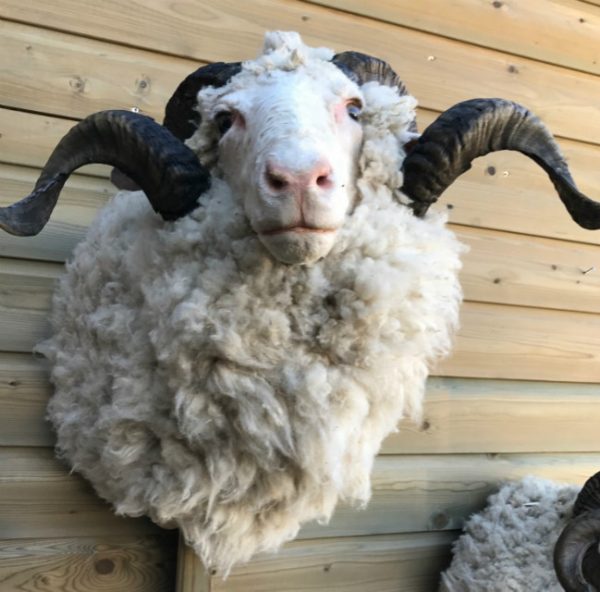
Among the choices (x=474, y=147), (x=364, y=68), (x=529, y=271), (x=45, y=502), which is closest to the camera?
(x=474, y=147)

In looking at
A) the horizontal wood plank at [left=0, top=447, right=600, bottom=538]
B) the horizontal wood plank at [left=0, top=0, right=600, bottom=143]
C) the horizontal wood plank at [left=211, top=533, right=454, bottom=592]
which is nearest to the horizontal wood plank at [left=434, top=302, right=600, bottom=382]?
the horizontal wood plank at [left=0, top=447, right=600, bottom=538]

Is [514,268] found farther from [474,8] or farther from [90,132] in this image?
[90,132]

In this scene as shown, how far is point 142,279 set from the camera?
131 cm

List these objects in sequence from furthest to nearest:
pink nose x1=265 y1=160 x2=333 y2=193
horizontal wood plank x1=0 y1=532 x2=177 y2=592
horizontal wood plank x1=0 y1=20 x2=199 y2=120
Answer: horizontal wood plank x1=0 y1=20 x2=199 y2=120, horizontal wood plank x1=0 y1=532 x2=177 y2=592, pink nose x1=265 y1=160 x2=333 y2=193

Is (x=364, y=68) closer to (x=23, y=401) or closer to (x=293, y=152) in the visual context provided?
(x=293, y=152)

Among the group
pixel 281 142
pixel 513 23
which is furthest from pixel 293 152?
pixel 513 23

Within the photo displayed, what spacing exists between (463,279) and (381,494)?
0.74 meters

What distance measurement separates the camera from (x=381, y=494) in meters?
1.99

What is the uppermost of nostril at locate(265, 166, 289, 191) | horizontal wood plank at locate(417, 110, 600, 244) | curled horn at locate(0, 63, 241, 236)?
nostril at locate(265, 166, 289, 191)

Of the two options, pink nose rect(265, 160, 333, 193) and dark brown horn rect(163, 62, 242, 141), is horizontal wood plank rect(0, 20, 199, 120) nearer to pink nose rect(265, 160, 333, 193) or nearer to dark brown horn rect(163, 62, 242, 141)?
dark brown horn rect(163, 62, 242, 141)

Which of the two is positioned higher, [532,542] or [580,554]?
[580,554]

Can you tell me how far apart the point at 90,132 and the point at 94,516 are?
2.96 ft

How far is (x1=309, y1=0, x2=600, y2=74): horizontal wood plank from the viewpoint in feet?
7.07

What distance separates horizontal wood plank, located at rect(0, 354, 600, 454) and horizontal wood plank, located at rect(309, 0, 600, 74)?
1.17 meters
